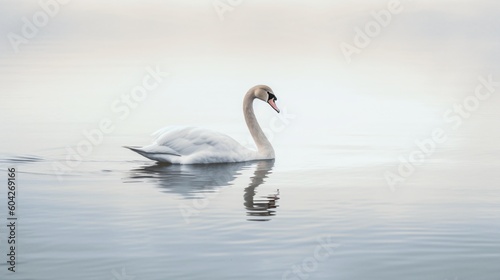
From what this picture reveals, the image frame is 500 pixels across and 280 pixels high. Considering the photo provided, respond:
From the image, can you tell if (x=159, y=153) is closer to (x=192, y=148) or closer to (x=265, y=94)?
(x=192, y=148)

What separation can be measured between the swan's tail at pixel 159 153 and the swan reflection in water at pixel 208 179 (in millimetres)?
107

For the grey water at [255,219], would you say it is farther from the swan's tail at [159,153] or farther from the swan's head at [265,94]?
the swan's head at [265,94]

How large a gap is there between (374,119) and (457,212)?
29.6 ft

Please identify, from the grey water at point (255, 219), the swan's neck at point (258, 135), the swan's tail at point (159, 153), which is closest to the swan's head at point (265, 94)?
the swan's neck at point (258, 135)

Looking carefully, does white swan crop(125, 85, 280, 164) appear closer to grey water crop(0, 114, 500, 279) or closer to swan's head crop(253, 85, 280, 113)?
grey water crop(0, 114, 500, 279)

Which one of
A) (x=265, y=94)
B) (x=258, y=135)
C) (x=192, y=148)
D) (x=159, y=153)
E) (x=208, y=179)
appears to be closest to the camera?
(x=208, y=179)

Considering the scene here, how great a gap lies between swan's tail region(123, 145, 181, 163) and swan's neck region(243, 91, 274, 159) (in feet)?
4.47

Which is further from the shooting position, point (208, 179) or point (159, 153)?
point (159, 153)

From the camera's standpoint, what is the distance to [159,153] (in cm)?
1370

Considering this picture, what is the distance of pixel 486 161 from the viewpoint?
45.7 feet

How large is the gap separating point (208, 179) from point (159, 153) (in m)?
1.48

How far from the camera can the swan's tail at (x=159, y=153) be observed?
1362 cm

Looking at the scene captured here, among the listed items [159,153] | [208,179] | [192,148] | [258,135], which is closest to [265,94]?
[258,135]

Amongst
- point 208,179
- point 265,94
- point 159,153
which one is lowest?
point 208,179
